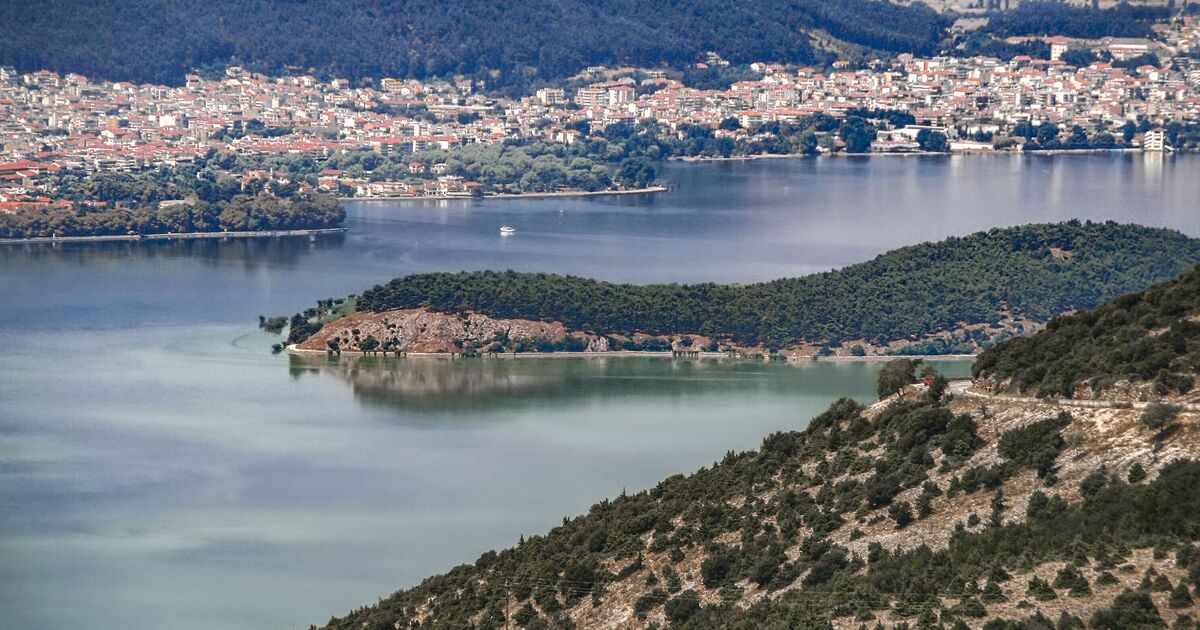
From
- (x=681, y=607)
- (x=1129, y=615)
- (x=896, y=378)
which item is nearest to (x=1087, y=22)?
(x=896, y=378)

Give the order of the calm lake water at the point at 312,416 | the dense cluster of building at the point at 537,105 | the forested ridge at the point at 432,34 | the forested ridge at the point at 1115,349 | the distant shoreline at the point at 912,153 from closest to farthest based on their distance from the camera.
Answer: the forested ridge at the point at 1115,349 → the calm lake water at the point at 312,416 → the dense cluster of building at the point at 537,105 → the distant shoreline at the point at 912,153 → the forested ridge at the point at 432,34

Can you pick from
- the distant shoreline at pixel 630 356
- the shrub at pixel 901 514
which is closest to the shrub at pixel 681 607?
the shrub at pixel 901 514

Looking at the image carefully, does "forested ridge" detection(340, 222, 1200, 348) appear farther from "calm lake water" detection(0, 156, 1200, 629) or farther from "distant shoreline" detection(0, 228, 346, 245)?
"distant shoreline" detection(0, 228, 346, 245)

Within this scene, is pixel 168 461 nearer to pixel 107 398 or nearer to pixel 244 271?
pixel 107 398

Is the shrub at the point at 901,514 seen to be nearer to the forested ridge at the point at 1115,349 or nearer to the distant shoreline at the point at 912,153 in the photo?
the forested ridge at the point at 1115,349

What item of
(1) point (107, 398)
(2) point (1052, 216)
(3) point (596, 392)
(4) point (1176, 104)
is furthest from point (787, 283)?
(4) point (1176, 104)

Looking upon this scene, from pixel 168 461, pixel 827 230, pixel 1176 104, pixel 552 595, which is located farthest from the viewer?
A: pixel 1176 104
